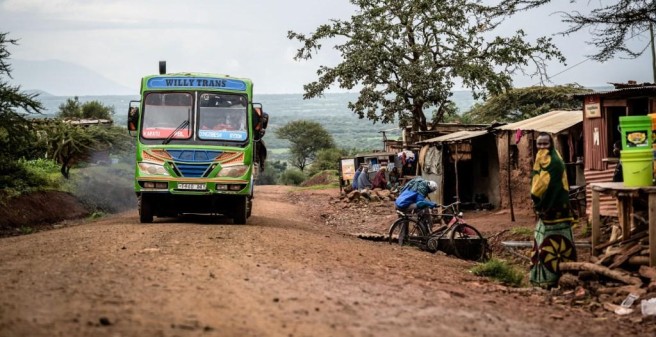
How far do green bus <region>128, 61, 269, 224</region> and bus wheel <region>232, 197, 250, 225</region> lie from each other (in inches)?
1.1

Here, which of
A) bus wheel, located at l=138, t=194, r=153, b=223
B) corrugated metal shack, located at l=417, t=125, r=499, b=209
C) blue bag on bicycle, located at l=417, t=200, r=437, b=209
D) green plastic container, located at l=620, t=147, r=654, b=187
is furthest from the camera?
corrugated metal shack, located at l=417, t=125, r=499, b=209

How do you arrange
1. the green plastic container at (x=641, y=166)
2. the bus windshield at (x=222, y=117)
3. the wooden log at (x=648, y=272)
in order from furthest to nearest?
the bus windshield at (x=222, y=117), the green plastic container at (x=641, y=166), the wooden log at (x=648, y=272)

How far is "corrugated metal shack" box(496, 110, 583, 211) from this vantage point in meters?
20.1

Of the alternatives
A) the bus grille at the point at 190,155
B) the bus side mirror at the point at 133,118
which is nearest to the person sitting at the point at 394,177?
the bus grille at the point at 190,155

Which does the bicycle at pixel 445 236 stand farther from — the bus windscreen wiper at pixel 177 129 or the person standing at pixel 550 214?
the bus windscreen wiper at pixel 177 129

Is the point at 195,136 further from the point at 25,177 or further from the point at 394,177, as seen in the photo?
the point at 394,177

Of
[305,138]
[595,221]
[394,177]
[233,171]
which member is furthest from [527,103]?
[305,138]

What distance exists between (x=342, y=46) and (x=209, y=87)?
846 inches

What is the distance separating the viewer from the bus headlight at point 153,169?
15422 mm

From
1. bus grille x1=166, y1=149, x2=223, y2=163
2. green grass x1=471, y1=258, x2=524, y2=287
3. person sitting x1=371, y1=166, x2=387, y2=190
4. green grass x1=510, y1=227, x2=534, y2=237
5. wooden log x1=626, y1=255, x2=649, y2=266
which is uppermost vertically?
bus grille x1=166, y1=149, x2=223, y2=163

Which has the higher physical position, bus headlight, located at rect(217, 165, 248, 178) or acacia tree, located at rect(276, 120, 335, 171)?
acacia tree, located at rect(276, 120, 335, 171)

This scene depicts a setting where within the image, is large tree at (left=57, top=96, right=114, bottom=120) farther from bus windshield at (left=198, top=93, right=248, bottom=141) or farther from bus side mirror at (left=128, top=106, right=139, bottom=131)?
bus windshield at (left=198, top=93, right=248, bottom=141)

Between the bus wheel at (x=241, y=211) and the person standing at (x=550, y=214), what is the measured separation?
7.53 m

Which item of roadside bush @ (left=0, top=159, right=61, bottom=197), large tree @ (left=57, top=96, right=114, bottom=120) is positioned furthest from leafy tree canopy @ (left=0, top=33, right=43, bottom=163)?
large tree @ (left=57, top=96, right=114, bottom=120)
